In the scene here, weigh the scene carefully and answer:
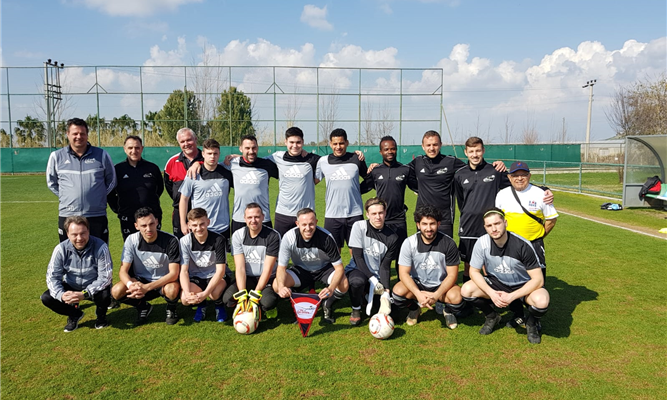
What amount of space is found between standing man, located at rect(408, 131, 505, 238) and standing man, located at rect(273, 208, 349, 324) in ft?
4.26

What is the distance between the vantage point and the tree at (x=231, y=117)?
28562 millimetres

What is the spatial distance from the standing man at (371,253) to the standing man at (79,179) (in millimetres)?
2882

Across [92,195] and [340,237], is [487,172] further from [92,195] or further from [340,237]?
[92,195]

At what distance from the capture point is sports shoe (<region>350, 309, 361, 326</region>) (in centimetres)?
454

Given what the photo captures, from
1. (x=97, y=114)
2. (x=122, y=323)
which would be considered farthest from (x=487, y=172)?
(x=97, y=114)

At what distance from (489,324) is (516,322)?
312 mm

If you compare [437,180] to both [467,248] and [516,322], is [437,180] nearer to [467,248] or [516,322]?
[467,248]

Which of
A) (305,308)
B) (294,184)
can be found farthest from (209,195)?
(305,308)

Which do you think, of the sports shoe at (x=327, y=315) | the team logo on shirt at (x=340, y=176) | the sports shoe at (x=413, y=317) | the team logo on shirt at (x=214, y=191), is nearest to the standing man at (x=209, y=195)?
the team logo on shirt at (x=214, y=191)

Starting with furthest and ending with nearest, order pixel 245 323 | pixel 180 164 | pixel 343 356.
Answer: pixel 180 164
pixel 245 323
pixel 343 356

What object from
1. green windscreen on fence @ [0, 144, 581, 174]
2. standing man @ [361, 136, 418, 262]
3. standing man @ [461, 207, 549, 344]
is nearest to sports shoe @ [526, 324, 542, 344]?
standing man @ [461, 207, 549, 344]

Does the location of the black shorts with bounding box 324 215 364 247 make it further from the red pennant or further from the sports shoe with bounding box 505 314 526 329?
the sports shoe with bounding box 505 314 526 329

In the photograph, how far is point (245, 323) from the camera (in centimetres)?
422

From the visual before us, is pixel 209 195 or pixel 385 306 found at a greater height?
pixel 209 195
